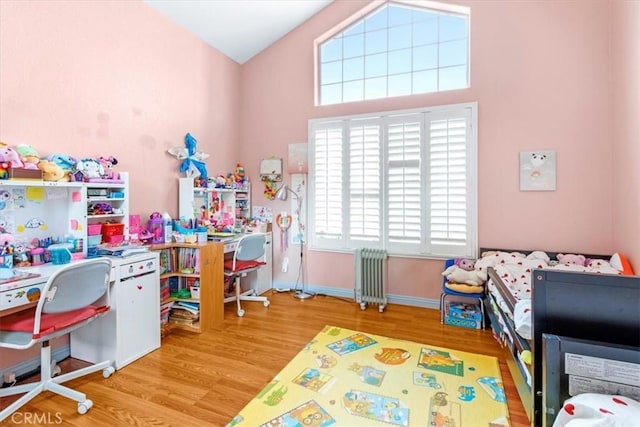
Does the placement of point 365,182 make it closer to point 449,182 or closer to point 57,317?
point 449,182

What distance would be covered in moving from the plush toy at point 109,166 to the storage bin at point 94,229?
0.40 metres

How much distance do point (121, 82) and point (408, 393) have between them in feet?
11.2

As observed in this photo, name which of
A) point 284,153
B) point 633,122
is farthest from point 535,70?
point 284,153

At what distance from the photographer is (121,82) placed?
2.85 metres

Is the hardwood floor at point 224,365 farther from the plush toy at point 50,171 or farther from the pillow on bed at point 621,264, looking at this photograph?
the plush toy at point 50,171

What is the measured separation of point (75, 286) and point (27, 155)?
987 mm

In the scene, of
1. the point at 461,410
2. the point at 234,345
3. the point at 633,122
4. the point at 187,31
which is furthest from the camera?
the point at 187,31

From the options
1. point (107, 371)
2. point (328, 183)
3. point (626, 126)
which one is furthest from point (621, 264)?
point (107, 371)

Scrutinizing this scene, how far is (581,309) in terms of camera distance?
110cm

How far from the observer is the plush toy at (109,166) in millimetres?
2594

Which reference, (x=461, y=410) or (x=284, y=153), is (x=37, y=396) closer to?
(x=461, y=410)

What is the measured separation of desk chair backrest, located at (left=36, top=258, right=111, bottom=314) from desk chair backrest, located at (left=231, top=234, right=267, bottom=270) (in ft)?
4.33

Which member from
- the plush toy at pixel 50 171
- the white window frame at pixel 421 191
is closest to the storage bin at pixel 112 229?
the plush toy at pixel 50 171

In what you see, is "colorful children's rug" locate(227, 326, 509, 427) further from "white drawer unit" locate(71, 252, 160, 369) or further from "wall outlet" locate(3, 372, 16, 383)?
"wall outlet" locate(3, 372, 16, 383)
